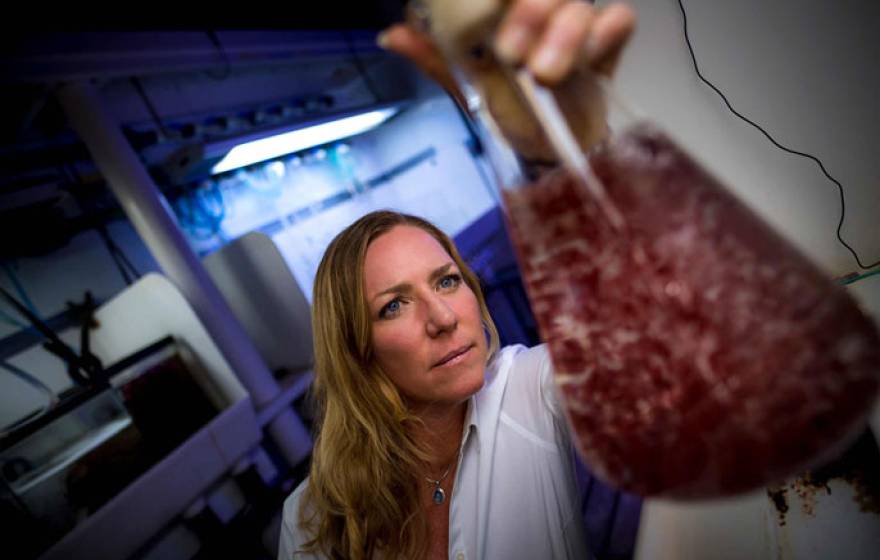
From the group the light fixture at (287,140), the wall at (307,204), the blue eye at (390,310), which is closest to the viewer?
the blue eye at (390,310)

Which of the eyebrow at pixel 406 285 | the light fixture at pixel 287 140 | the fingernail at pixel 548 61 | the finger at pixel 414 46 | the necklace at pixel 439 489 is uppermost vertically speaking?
the light fixture at pixel 287 140

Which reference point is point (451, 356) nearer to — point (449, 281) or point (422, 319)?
point (422, 319)

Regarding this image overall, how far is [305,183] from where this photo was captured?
3.63m

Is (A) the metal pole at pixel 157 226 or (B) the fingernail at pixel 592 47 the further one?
(A) the metal pole at pixel 157 226

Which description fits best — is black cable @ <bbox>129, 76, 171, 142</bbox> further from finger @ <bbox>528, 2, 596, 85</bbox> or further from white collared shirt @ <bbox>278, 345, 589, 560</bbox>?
finger @ <bbox>528, 2, 596, 85</bbox>

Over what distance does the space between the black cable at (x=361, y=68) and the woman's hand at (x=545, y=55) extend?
369 centimetres

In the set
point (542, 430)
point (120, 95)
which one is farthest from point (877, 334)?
point (120, 95)

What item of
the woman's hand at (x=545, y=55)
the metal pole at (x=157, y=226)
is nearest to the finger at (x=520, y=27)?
the woman's hand at (x=545, y=55)

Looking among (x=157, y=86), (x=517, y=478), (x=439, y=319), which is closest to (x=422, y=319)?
(x=439, y=319)

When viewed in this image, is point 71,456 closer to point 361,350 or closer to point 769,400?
point 361,350

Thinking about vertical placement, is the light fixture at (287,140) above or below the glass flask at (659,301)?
above

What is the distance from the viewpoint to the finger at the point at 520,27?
38cm

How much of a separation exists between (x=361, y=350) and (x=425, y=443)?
347mm

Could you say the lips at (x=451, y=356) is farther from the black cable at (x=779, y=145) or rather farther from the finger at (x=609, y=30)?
the black cable at (x=779, y=145)
